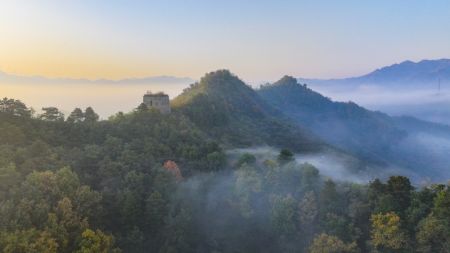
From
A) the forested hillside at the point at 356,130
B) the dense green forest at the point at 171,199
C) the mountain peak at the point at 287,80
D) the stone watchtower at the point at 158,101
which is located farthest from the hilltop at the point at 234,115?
the mountain peak at the point at 287,80

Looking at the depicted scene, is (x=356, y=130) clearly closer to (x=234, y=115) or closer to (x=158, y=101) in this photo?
(x=234, y=115)

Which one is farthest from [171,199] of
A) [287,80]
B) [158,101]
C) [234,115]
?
[287,80]

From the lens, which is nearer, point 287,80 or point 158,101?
point 158,101

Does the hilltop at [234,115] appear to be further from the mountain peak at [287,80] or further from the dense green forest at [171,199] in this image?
the mountain peak at [287,80]

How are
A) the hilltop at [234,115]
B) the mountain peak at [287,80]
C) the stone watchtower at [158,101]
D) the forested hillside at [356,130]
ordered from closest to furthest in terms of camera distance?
the stone watchtower at [158,101] < the hilltop at [234,115] < the forested hillside at [356,130] < the mountain peak at [287,80]

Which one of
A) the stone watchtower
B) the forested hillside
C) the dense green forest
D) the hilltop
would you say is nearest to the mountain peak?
the forested hillside
